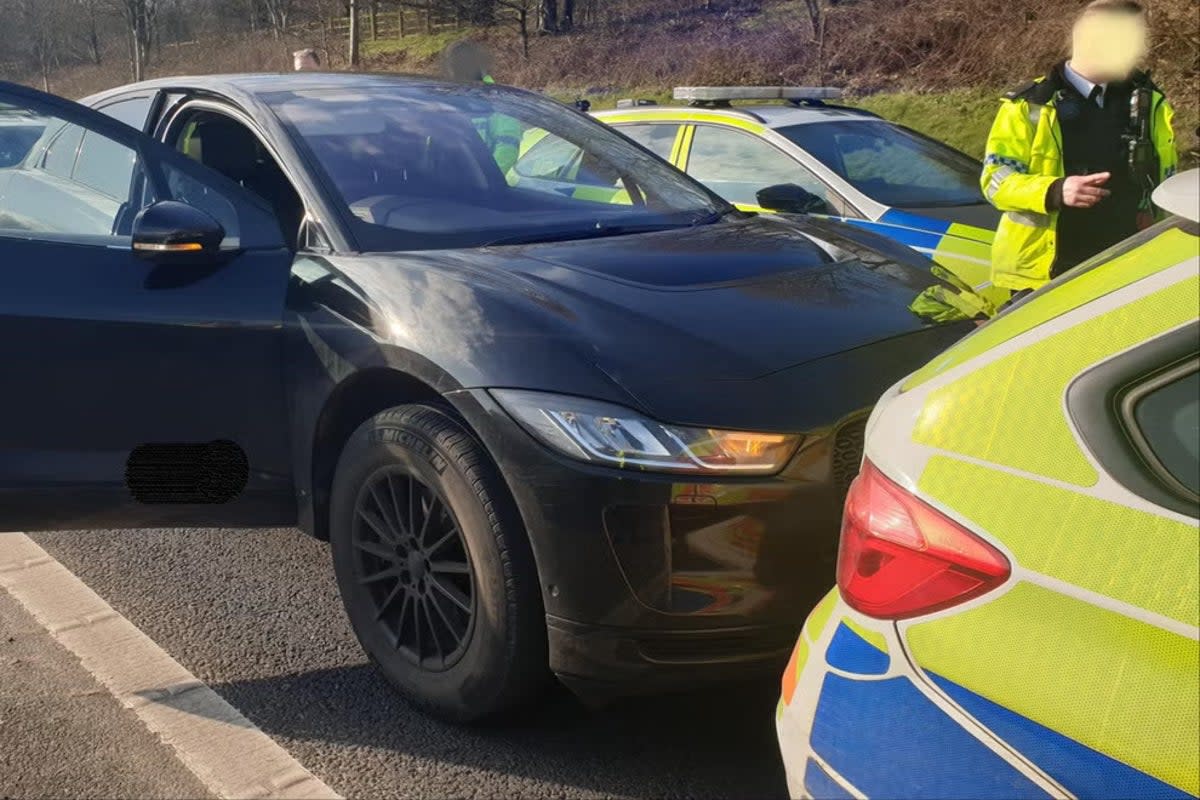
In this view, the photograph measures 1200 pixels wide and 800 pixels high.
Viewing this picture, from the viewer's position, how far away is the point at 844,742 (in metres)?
1.89

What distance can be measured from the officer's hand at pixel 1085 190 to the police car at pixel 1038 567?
A: 2579mm

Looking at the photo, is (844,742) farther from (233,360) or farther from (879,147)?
(879,147)

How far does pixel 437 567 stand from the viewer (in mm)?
3188

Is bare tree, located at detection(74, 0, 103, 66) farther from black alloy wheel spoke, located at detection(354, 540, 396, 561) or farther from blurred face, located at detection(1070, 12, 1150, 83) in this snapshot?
black alloy wheel spoke, located at detection(354, 540, 396, 561)

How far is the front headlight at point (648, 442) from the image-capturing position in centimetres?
281

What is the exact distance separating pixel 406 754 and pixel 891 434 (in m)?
1.67

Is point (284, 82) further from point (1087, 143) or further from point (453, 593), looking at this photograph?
point (1087, 143)

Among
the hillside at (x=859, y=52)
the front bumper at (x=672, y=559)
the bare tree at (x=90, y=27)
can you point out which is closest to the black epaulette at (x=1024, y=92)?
the front bumper at (x=672, y=559)

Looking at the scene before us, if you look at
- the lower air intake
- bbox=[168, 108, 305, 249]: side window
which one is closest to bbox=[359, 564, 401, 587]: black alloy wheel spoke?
the lower air intake

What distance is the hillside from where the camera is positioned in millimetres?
15758

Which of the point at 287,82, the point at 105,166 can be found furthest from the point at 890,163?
the point at 105,166

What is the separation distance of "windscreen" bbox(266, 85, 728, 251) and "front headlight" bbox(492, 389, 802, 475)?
99 centimetres

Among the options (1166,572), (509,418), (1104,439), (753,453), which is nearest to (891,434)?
(1104,439)

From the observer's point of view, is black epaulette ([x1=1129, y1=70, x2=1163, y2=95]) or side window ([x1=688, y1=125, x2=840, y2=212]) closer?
black epaulette ([x1=1129, y1=70, x2=1163, y2=95])
